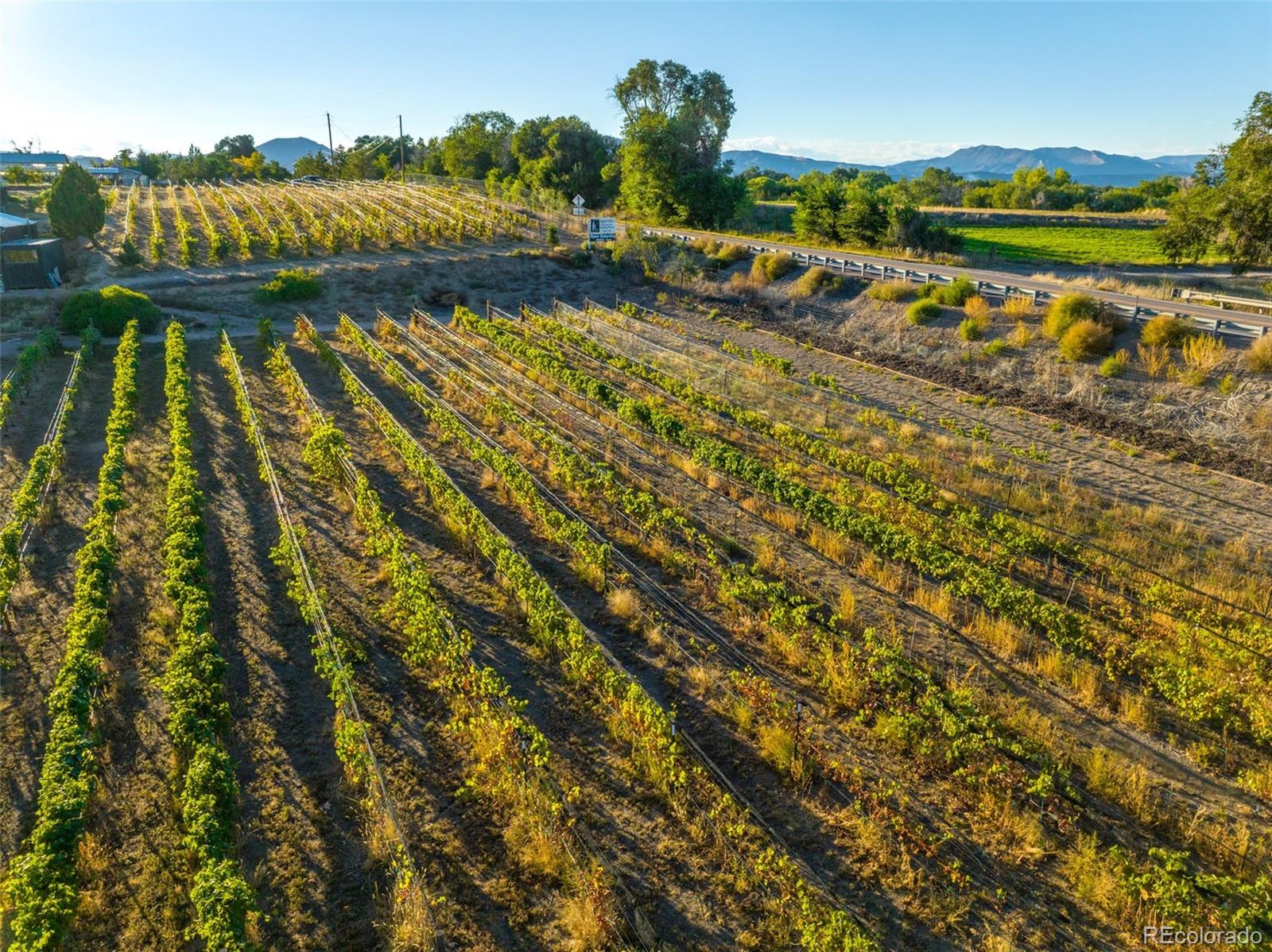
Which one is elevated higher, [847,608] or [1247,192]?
[1247,192]

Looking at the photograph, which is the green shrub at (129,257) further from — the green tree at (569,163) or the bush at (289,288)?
the green tree at (569,163)

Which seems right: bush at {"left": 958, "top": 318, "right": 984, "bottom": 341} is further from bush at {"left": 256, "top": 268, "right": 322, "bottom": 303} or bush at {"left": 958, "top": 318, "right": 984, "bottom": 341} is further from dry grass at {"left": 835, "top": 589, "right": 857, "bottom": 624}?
bush at {"left": 256, "top": 268, "right": 322, "bottom": 303}

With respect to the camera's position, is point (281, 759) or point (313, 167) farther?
point (313, 167)

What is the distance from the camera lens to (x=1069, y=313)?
82.1ft

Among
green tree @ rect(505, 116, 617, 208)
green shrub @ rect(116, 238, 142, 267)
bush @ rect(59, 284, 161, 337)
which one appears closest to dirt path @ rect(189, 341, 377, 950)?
bush @ rect(59, 284, 161, 337)

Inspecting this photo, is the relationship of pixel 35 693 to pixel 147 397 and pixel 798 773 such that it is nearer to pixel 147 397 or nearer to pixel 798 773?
pixel 798 773

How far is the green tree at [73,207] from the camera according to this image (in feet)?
135

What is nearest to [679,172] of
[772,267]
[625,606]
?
[772,267]

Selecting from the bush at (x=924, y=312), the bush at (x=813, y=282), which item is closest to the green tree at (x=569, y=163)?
the bush at (x=813, y=282)

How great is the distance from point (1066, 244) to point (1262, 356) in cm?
3549

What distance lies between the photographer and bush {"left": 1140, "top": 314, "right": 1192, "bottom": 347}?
74.0 ft

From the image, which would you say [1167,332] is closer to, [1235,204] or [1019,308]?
[1019,308]

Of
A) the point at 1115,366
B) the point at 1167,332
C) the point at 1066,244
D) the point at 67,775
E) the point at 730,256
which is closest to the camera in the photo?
the point at 67,775

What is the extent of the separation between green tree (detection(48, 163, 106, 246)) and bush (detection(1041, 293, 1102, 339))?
167ft
